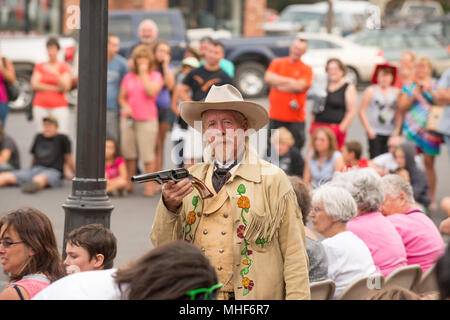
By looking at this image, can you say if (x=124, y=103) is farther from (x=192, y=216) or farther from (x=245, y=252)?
(x=245, y=252)

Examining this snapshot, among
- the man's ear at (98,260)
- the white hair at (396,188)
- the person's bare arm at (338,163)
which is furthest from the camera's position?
the person's bare arm at (338,163)

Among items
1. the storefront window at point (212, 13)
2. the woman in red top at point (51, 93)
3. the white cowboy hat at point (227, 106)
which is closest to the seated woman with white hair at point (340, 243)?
the white cowboy hat at point (227, 106)

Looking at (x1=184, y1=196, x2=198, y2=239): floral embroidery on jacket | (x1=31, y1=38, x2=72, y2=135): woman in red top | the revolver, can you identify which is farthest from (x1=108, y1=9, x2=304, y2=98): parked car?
the revolver

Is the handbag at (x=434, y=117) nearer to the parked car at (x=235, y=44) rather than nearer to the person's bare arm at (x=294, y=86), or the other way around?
the person's bare arm at (x=294, y=86)

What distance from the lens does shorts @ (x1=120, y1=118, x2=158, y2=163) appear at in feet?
36.5

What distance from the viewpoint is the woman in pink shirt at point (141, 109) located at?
1092cm

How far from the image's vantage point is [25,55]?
18453 millimetres

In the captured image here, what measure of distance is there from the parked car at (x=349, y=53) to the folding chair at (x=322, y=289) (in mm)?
17763

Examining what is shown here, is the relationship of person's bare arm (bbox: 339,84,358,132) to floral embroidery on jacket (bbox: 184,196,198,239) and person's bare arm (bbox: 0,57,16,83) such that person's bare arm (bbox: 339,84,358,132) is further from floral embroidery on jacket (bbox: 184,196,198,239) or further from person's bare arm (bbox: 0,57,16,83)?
floral embroidery on jacket (bbox: 184,196,198,239)

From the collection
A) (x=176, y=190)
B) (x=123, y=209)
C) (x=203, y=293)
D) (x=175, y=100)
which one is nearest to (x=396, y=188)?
(x=176, y=190)

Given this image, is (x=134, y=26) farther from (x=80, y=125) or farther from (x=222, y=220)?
(x=222, y=220)

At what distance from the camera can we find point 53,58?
1220 centimetres

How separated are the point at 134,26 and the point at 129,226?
11.5m

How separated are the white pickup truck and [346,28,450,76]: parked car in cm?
900
